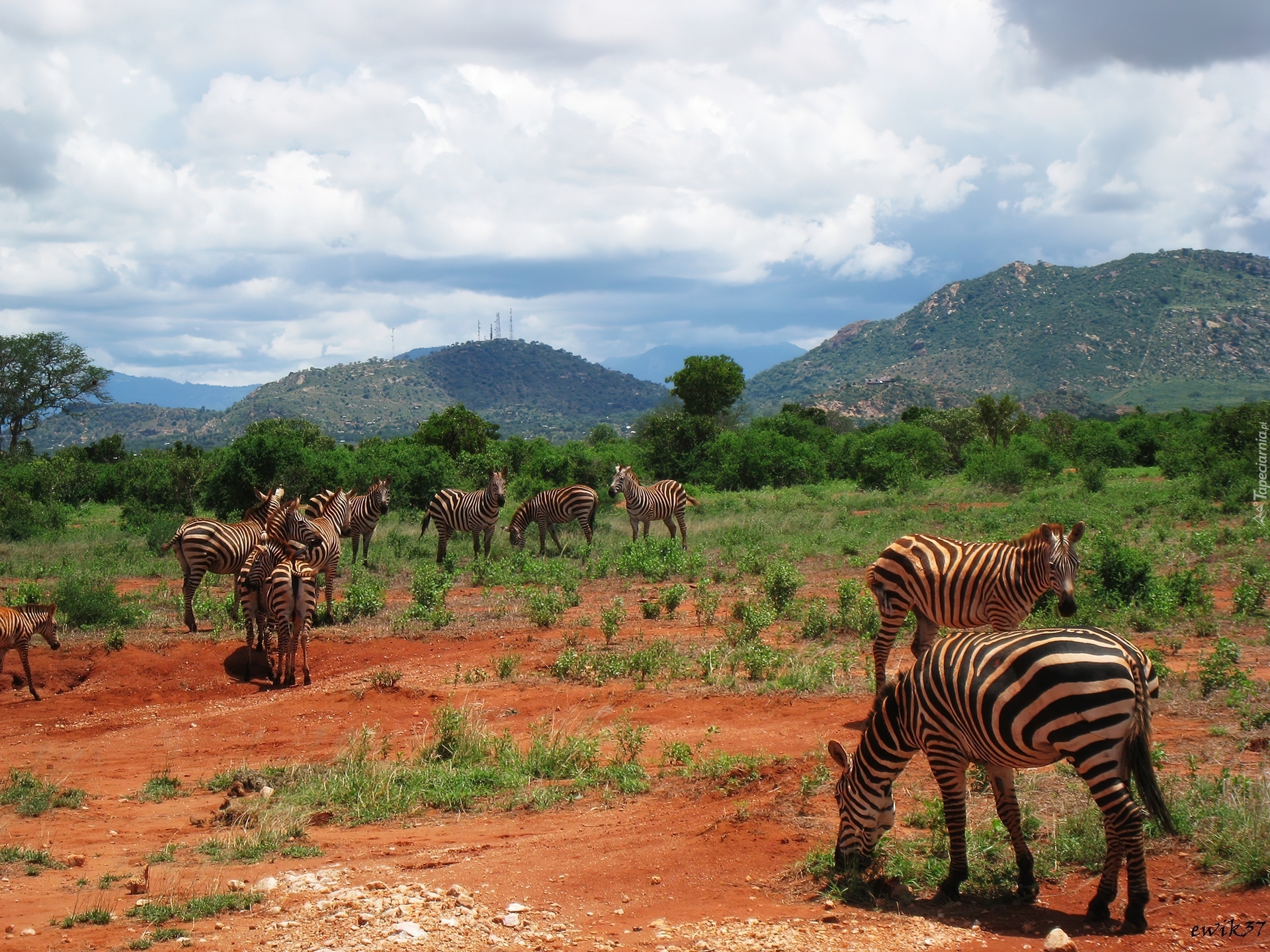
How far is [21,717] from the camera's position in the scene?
1133cm

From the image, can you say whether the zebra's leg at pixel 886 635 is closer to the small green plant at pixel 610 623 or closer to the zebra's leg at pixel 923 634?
the zebra's leg at pixel 923 634

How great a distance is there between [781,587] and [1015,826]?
9505 millimetres

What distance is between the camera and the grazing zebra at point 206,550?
15242 millimetres

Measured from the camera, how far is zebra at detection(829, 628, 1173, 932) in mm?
5117

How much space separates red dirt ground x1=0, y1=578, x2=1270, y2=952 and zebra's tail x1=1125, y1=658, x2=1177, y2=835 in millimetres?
589

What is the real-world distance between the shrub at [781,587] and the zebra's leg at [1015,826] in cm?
905

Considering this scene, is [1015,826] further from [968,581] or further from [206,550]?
[206,550]

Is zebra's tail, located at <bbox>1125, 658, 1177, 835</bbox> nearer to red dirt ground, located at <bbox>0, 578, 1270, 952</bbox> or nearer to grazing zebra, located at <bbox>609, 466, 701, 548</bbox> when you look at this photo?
red dirt ground, located at <bbox>0, 578, 1270, 952</bbox>

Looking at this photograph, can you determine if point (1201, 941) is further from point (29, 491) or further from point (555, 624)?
point (29, 491)

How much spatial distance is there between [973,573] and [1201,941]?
191 inches

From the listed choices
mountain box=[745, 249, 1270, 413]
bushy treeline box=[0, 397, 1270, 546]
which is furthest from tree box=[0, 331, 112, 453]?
mountain box=[745, 249, 1270, 413]

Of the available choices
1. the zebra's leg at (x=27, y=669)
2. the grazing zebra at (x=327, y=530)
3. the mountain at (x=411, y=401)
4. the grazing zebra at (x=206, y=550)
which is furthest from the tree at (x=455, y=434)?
the mountain at (x=411, y=401)

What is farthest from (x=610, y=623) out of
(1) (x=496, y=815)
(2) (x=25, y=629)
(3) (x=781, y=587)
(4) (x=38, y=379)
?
(4) (x=38, y=379)

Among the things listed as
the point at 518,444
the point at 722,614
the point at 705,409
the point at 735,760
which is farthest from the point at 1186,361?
the point at 735,760
